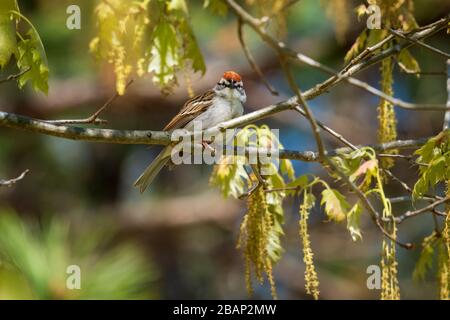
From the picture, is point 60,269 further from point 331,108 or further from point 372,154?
point 331,108

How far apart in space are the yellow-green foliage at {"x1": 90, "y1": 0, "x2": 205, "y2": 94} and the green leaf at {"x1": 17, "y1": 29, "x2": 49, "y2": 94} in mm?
371

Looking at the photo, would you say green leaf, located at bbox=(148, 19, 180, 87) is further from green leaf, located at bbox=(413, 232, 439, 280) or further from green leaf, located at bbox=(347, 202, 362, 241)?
green leaf, located at bbox=(413, 232, 439, 280)

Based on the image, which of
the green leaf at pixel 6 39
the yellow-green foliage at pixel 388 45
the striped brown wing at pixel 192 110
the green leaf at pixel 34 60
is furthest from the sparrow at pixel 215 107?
the green leaf at pixel 6 39

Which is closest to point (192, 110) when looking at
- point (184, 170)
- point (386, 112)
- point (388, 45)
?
point (388, 45)

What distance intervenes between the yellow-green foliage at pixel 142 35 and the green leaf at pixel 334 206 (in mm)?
807

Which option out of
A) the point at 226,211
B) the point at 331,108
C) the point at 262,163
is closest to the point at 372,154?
the point at 262,163

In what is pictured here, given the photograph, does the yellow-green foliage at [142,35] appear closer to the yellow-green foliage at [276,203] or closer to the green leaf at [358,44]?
the yellow-green foliage at [276,203]

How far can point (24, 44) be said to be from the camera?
271 cm

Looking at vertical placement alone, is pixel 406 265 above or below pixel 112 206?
below

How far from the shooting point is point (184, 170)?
8125mm

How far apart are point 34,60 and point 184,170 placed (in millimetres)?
5438

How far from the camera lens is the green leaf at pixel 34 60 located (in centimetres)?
270

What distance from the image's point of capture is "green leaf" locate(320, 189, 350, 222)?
2.87m

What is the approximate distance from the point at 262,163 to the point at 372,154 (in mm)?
570
